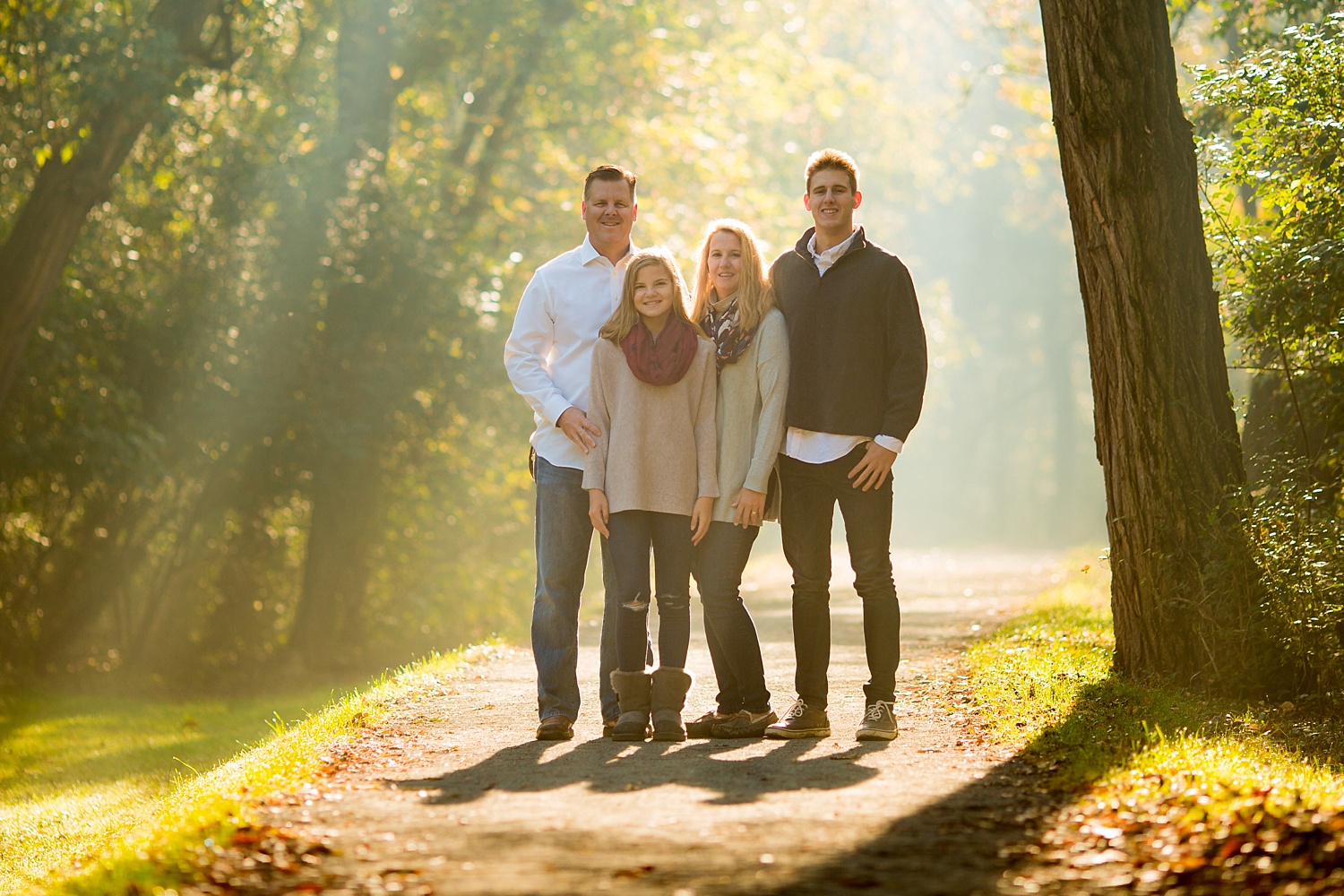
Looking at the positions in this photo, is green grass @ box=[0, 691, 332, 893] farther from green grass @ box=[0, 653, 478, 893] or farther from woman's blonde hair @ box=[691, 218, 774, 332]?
woman's blonde hair @ box=[691, 218, 774, 332]

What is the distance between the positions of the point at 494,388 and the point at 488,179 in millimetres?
3532

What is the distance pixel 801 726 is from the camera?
6.21 metres

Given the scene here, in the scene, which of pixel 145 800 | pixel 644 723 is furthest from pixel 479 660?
pixel 644 723

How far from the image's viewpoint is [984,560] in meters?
26.4

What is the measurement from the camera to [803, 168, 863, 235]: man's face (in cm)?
614

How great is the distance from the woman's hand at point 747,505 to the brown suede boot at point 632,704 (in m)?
0.84

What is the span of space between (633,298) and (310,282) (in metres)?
11.0

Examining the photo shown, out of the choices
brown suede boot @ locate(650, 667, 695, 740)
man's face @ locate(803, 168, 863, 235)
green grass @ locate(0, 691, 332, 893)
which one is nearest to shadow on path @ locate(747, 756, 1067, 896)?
brown suede boot @ locate(650, 667, 695, 740)

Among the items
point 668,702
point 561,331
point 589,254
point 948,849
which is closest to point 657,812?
point 948,849

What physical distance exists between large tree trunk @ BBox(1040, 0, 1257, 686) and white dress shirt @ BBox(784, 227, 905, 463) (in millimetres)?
1762

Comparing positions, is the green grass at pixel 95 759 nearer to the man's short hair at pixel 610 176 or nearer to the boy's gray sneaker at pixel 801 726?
the boy's gray sneaker at pixel 801 726

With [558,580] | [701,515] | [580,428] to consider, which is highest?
[580,428]

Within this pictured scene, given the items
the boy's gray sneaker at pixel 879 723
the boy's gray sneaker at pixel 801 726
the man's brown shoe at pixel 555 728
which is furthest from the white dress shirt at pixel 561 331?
the boy's gray sneaker at pixel 879 723

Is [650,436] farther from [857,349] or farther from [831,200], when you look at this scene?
[831,200]
